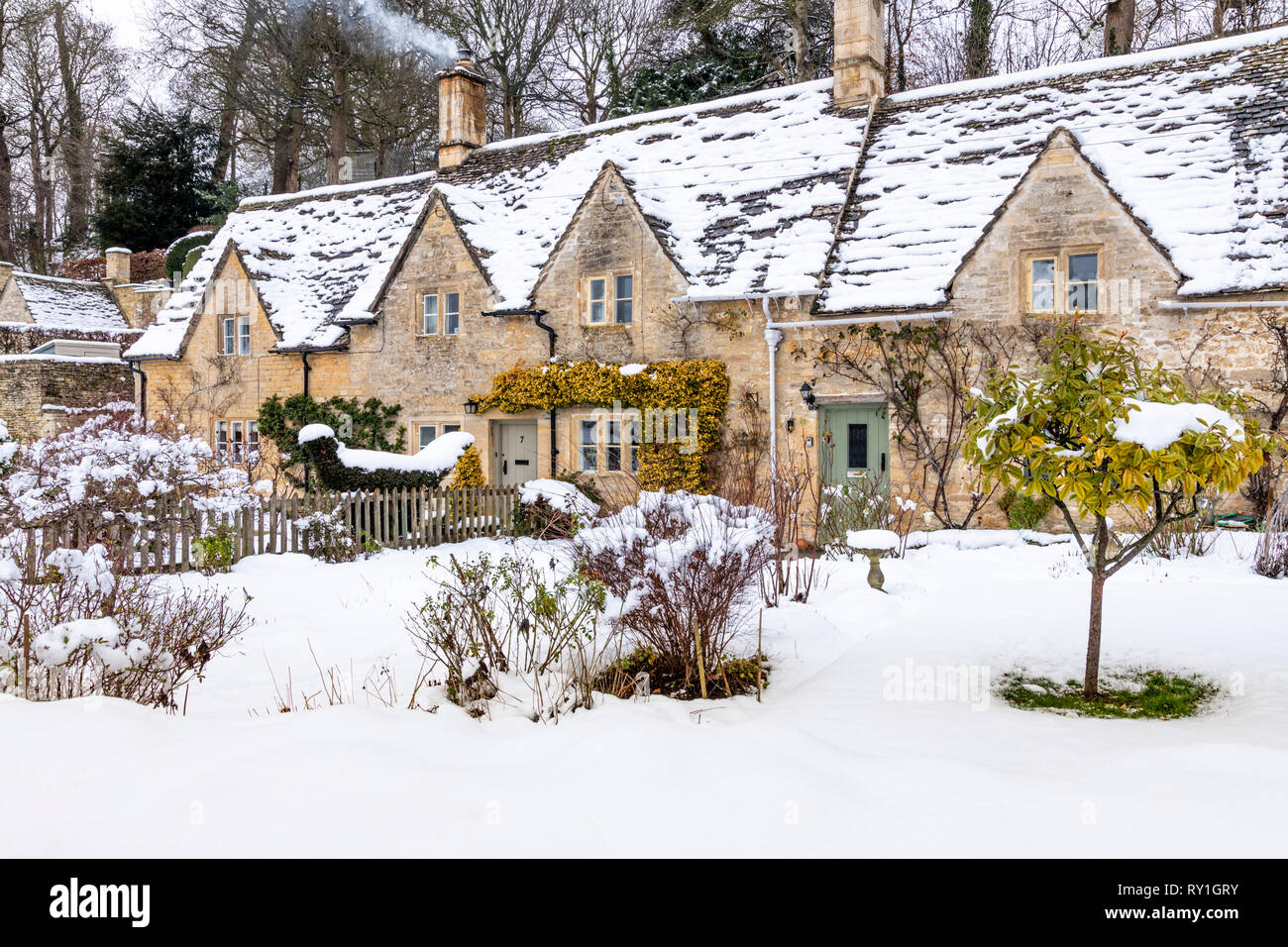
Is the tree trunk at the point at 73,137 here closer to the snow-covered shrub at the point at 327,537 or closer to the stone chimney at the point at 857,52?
the stone chimney at the point at 857,52

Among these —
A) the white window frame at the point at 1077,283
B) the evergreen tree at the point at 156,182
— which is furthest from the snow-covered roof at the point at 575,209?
the evergreen tree at the point at 156,182

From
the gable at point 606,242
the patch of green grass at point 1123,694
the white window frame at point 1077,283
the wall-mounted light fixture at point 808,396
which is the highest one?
the gable at point 606,242

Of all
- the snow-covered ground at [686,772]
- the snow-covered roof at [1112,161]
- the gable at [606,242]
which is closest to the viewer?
the snow-covered ground at [686,772]

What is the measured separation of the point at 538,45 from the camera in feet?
102

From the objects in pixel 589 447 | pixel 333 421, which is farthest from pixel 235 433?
A: pixel 589 447

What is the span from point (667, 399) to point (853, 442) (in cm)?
341

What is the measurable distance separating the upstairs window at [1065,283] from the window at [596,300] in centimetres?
781

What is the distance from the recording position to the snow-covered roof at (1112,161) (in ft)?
47.1

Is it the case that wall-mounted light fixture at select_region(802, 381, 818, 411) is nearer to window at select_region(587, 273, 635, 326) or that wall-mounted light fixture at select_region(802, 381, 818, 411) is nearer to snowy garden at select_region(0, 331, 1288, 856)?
window at select_region(587, 273, 635, 326)

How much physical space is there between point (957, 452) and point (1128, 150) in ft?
19.2

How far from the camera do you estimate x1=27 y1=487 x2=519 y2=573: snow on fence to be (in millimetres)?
11266

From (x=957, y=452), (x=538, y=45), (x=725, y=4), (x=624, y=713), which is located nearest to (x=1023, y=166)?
(x=957, y=452)

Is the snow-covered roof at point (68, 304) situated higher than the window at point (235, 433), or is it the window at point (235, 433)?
the snow-covered roof at point (68, 304)

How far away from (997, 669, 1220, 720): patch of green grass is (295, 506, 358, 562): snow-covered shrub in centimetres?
957
